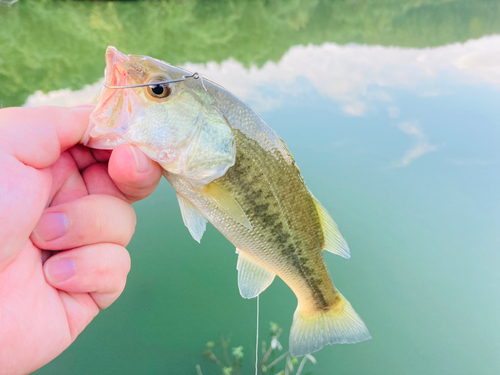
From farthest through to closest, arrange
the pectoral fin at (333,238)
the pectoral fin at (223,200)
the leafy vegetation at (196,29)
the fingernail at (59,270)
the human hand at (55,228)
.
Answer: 1. the leafy vegetation at (196,29)
2. the pectoral fin at (333,238)
3. the pectoral fin at (223,200)
4. the fingernail at (59,270)
5. the human hand at (55,228)

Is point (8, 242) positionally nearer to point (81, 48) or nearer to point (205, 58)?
point (205, 58)

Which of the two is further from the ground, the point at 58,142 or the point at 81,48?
the point at 58,142

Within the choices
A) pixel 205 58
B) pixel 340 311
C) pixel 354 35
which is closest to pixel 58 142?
pixel 340 311

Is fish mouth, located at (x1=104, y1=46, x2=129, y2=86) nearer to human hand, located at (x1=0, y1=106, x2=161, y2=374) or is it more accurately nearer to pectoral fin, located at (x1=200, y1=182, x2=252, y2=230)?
human hand, located at (x1=0, y1=106, x2=161, y2=374)

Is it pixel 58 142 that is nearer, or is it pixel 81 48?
pixel 58 142

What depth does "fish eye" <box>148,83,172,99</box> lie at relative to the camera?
99 centimetres

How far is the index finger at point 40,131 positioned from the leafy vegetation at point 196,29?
7623 mm

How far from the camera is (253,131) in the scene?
1128mm

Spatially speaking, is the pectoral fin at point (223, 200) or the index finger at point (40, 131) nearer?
the index finger at point (40, 131)

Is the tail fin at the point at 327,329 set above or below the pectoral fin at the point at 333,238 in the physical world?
below

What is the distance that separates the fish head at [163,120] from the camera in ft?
3.18

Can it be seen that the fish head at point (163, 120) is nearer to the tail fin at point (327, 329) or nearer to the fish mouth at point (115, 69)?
the fish mouth at point (115, 69)

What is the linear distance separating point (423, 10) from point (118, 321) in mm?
27345

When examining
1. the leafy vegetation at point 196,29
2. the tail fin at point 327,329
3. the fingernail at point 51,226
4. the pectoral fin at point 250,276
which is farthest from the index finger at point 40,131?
the leafy vegetation at point 196,29
